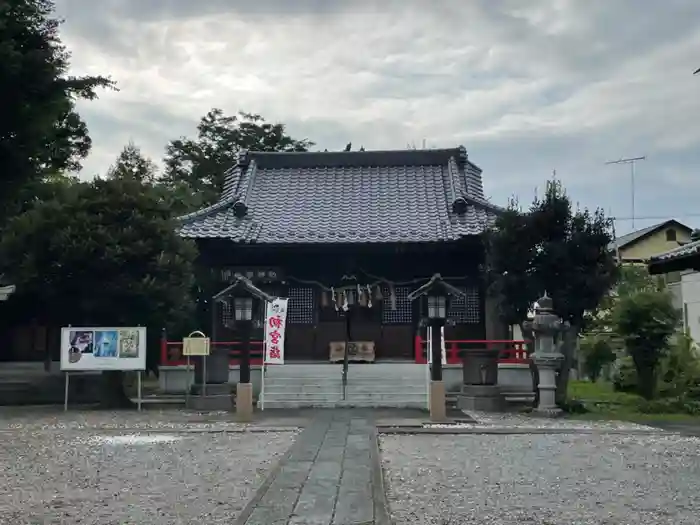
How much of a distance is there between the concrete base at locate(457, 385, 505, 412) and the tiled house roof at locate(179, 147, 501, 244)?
4.40 meters

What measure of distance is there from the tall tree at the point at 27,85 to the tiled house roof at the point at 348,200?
23.8 ft

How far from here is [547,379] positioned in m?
15.4

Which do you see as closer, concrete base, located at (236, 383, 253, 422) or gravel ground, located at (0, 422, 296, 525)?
gravel ground, located at (0, 422, 296, 525)

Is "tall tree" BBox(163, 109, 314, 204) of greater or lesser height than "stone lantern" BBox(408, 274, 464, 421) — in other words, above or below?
above

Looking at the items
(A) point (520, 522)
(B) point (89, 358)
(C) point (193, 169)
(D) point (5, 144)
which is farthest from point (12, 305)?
(C) point (193, 169)

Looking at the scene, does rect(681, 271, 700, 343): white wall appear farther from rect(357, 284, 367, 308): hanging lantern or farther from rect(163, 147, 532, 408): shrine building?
rect(357, 284, 367, 308): hanging lantern

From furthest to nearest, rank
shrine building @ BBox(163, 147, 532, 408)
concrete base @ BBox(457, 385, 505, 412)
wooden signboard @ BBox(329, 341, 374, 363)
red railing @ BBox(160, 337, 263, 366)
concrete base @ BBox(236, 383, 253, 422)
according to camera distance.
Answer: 1. wooden signboard @ BBox(329, 341, 374, 363)
2. shrine building @ BBox(163, 147, 532, 408)
3. red railing @ BBox(160, 337, 263, 366)
4. concrete base @ BBox(457, 385, 505, 412)
5. concrete base @ BBox(236, 383, 253, 422)

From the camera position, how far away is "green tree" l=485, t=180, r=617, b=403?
1558 centimetres

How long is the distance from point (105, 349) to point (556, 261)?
9577 mm

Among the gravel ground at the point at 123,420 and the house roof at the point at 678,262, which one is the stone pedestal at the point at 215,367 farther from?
the house roof at the point at 678,262

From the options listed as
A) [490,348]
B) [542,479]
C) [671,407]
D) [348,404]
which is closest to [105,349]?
[348,404]

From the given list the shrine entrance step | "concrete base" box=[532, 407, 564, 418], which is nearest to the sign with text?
the shrine entrance step

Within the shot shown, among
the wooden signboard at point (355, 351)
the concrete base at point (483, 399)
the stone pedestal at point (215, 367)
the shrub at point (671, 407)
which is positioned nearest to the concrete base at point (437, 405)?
the concrete base at point (483, 399)

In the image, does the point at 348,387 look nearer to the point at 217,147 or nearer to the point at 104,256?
the point at 104,256
